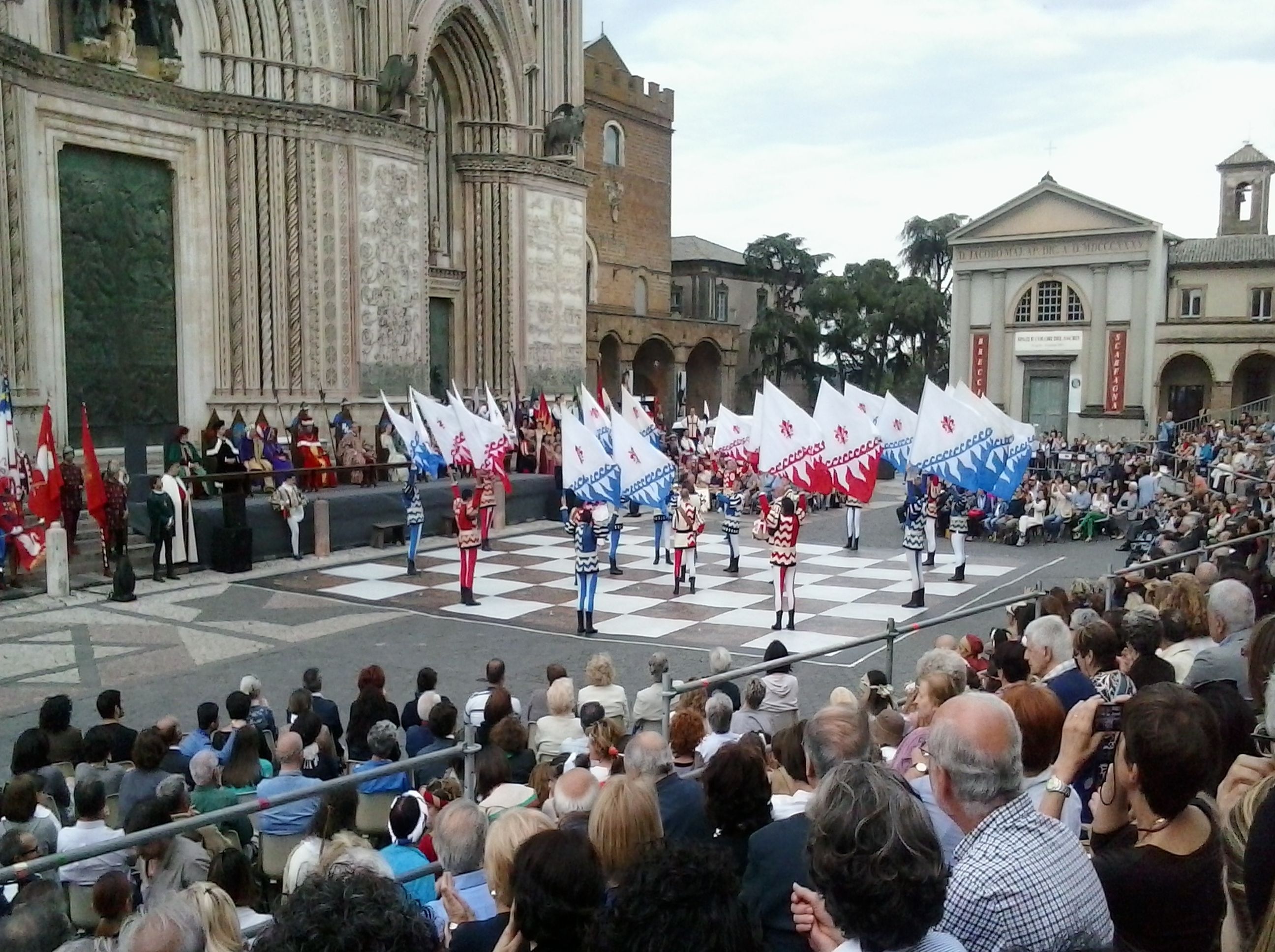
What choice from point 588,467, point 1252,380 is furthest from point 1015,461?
point 1252,380

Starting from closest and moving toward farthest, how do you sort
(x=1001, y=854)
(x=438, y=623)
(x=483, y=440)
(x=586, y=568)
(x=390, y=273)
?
(x=1001, y=854) → (x=586, y=568) → (x=438, y=623) → (x=483, y=440) → (x=390, y=273)

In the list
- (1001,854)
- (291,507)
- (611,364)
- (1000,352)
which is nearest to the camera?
(1001,854)

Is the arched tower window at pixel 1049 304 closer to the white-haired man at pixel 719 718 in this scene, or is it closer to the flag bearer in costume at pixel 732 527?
the flag bearer in costume at pixel 732 527

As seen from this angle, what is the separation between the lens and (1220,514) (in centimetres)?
1733

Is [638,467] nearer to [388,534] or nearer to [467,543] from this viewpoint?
[467,543]

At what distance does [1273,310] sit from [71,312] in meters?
43.7

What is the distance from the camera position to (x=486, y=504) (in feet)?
65.1

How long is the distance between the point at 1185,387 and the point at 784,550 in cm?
3755

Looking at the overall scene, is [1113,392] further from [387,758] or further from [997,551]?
[387,758]

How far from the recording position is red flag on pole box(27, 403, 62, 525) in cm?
1560

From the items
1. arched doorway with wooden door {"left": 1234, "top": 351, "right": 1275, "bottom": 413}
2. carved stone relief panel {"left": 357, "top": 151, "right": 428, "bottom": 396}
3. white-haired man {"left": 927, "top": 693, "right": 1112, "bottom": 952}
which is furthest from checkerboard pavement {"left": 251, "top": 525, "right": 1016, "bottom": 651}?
arched doorway with wooden door {"left": 1234, "top": 351, "right": 1275, "bottom": 413}

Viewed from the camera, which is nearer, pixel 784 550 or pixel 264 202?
pixel 784 550

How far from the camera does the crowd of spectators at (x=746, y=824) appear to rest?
9.02 ft

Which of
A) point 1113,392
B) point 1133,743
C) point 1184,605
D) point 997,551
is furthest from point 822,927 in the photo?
point 1113,392
